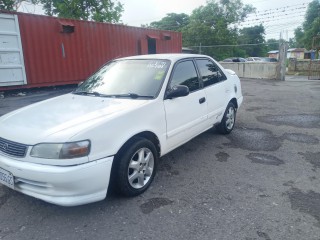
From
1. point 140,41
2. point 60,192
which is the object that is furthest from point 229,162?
point 140,41

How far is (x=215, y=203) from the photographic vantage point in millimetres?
2951

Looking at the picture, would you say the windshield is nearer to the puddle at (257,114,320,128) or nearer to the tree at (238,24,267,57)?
the puddle at (257,114,320,128)

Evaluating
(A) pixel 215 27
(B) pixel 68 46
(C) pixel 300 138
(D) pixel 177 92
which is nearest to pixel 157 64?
(D) pixel 177 92

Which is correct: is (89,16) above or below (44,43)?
above

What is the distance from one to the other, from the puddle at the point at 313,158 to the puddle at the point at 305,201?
89 cm

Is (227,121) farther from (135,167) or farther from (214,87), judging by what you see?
(135,167)

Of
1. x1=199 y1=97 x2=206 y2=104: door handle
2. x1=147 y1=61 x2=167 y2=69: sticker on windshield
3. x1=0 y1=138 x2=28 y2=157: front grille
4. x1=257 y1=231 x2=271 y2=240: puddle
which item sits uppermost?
x1=147 y1=61 x2=167 y2=69: sticker on windshield

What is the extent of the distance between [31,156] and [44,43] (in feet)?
27.5

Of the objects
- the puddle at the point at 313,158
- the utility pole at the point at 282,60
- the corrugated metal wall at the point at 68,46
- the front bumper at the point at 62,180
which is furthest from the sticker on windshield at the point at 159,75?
the utility pole at the point at 282,60

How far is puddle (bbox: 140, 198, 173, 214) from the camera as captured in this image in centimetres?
287

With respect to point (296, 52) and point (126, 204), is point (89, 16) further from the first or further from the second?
point (296, 52)

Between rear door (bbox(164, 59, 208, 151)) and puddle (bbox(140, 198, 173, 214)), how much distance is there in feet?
2.56

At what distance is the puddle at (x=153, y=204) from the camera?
287 centimetres

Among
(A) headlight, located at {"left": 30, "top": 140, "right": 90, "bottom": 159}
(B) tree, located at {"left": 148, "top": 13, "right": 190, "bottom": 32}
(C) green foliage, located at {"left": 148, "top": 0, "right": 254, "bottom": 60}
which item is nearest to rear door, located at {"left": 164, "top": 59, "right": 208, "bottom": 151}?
(A) headlight, located at {"left": 30, "top": 140, "right": 90, "bottom": 159}
